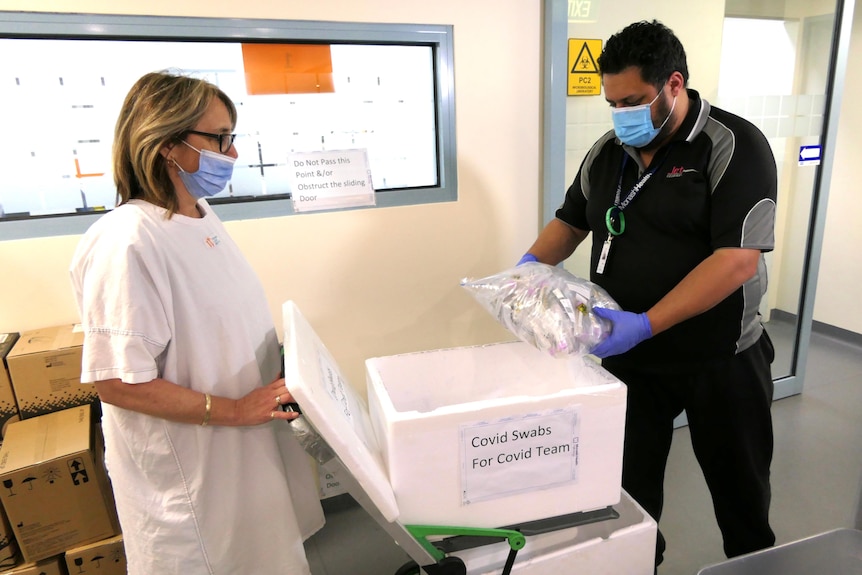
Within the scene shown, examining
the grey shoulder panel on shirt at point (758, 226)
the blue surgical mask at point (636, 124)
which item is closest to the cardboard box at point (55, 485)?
the blue surgical mask at point (636, 124)

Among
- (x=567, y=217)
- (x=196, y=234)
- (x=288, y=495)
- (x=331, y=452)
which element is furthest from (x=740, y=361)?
(x=196, y=234)

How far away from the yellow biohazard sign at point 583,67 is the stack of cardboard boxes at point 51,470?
198 centimetres

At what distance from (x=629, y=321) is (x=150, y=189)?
1.07 m

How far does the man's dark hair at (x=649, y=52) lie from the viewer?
1234mm

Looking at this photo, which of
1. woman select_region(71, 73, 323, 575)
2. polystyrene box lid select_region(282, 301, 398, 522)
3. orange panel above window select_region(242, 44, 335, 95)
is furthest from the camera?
orange panel above window select_region(242, 44, 335, 95)

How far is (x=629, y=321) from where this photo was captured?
48.8 inches

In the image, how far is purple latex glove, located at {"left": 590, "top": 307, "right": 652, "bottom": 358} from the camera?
123cm

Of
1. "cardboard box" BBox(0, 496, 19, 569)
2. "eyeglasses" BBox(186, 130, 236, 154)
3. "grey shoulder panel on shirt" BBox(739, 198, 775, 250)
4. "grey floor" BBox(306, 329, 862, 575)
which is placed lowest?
"grey floor" BBox(306, 329, 862, 575)

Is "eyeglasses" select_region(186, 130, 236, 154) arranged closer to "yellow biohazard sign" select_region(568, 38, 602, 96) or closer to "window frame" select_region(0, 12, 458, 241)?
"window frame" select_region(0, 12, 458, 241)

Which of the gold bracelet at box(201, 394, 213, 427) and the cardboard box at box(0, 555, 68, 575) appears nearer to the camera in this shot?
the gold bracelet at box(201, 394, 213, 427)

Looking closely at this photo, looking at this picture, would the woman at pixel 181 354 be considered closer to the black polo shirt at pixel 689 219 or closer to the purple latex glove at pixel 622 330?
the purple latex glove at pixel 622 330

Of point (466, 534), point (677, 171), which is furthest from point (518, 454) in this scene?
point (677, 171)

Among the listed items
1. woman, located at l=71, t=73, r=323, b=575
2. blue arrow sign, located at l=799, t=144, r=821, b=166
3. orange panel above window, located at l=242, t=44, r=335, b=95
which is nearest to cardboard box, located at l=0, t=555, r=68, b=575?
woman, located at l=71, t=73, r=323, b=575

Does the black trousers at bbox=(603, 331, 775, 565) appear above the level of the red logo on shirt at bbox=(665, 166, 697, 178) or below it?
below
